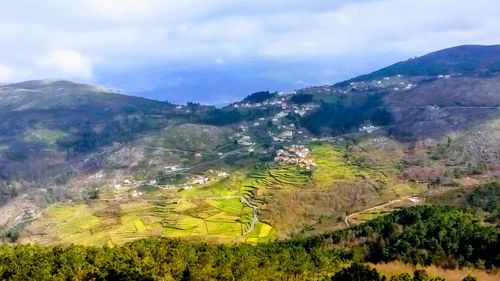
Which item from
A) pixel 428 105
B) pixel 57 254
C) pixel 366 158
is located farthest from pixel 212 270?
pixel 428 105

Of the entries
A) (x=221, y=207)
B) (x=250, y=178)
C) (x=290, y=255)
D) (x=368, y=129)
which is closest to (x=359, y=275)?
(x=290, y=255)

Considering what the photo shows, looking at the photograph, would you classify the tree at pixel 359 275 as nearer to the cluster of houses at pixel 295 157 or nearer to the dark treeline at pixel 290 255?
the dark treeline at pixel 290 255

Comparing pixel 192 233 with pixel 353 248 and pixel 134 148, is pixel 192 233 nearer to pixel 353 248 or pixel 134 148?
pixel 353 248

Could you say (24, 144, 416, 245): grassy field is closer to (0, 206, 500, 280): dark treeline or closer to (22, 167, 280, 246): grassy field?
(22, 167, 280, 246): grassy field

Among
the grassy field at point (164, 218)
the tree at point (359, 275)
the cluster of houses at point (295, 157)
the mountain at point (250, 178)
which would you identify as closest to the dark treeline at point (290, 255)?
the tree at point (359, 275)

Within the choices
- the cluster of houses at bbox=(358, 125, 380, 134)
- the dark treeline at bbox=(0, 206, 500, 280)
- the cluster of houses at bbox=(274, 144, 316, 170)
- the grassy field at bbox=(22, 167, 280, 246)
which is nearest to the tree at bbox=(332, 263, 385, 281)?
the dark treeline at bbox=(0, 206, 500, 280)

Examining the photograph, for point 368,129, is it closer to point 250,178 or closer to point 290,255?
point 250,178
